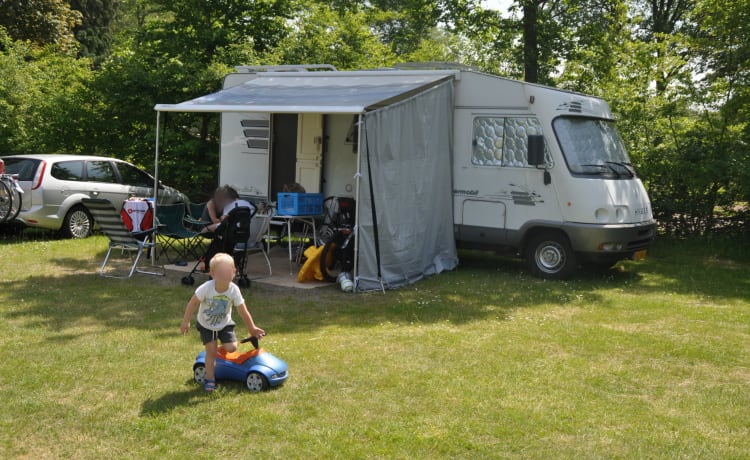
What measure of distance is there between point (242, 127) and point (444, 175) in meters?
3.80

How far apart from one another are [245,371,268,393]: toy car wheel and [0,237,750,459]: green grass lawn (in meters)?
0.09

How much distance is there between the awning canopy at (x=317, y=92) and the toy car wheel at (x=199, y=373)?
13.4 ft

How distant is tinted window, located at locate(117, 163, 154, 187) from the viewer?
547 inches

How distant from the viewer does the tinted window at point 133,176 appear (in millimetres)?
13895

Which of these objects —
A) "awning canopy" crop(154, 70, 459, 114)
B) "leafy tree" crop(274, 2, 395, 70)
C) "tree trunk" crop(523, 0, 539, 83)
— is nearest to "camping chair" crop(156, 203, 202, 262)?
"awning canopy" crop(154, 70, 459, 114)

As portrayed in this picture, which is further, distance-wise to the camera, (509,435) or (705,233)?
(705,233)

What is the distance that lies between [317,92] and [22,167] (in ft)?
17.2

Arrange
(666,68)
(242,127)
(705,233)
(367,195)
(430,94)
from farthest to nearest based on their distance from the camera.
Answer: (666,68)
(705,233)
(242,127)
(430,94)
(367,195)

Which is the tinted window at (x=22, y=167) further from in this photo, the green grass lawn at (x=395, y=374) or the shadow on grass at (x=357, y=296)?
the green grass lawn at (x=395, y=374)

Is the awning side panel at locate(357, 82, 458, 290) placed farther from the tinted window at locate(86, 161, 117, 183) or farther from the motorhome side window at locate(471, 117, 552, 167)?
the tinted window at locate(86, 161, 117, 183)

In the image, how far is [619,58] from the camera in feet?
A: 54.0

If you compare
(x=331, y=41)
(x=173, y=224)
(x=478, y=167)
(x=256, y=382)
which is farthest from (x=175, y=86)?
(x=256, y=382)

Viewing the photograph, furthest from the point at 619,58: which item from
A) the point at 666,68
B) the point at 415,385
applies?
the point at 415,385

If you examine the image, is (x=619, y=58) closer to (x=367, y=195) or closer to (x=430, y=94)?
(x=430, y=94)
